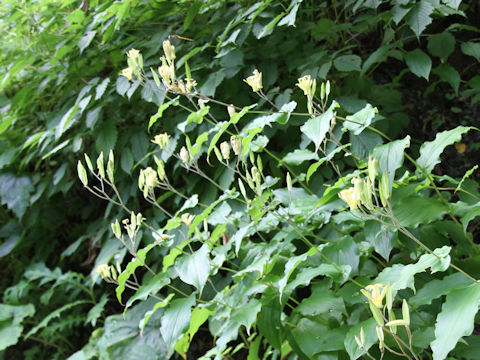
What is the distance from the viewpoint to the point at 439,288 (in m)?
0.98

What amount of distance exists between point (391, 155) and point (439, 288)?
0.31 meters

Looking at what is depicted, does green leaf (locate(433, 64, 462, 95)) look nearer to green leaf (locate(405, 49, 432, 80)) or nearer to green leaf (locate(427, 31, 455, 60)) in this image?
green leaf (locate(427, 31, 455, 60))

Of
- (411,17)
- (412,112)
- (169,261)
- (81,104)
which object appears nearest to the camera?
(169,261)

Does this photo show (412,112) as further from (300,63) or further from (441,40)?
(300,63)

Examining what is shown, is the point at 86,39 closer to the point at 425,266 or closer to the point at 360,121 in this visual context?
the point at 360,121

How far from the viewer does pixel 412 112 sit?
2283mm

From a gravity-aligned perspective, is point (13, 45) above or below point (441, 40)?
above

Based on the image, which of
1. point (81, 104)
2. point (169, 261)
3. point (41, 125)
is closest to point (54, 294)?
point (41, 125)

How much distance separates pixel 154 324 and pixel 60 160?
114 centimetres

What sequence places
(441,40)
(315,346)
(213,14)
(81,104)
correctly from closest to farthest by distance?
(315,346)
(441,40)
(81,104)
(213,14)

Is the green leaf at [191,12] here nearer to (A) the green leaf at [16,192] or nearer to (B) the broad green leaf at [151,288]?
(B) the broad green leaf at [151,288]

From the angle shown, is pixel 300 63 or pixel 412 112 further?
pixel 412 112

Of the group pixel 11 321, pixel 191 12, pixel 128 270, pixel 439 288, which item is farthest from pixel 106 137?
pixel 439 288

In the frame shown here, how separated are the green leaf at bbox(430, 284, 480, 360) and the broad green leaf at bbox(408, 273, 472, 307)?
12 centimetres
